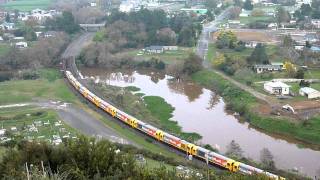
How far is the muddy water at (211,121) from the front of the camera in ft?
81.6

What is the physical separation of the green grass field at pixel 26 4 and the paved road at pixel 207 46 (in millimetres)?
28456

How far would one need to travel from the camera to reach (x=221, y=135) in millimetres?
28359

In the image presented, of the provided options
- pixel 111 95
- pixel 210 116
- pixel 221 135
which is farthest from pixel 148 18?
pixel 221 135

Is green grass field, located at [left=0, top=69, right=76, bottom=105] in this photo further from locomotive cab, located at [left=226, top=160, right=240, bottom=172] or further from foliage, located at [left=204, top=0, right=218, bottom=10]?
foliage, located at [left=204, top=0, right=218, bottom=10]

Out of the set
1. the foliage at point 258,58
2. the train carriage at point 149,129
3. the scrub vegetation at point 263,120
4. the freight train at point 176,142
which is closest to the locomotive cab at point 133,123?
the freight train at point 176,142

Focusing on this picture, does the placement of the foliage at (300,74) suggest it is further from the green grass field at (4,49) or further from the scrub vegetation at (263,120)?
the green grass field at (4,49)

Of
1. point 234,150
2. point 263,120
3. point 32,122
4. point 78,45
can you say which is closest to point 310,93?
point 263,120

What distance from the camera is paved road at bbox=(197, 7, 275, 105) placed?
3275 cm

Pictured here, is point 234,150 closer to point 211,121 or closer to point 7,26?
point 211,121

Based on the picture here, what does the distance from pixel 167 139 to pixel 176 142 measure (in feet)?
2.59

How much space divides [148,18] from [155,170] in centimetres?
4324

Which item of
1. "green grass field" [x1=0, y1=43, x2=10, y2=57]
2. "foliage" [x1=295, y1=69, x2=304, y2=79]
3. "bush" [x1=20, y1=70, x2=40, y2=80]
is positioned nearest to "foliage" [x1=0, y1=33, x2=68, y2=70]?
"green grass field" [x1=0, y1=43, x2=10, y2=57]

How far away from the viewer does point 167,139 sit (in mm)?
25000

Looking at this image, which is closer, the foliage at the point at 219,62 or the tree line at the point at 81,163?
the tree line at the point at 81,163
